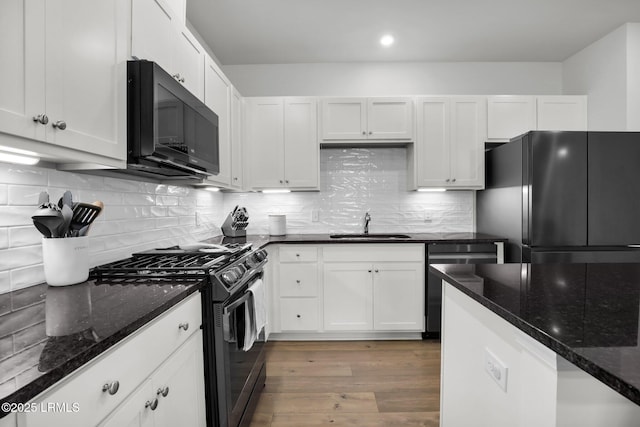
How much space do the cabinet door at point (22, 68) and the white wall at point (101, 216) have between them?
1.42ft

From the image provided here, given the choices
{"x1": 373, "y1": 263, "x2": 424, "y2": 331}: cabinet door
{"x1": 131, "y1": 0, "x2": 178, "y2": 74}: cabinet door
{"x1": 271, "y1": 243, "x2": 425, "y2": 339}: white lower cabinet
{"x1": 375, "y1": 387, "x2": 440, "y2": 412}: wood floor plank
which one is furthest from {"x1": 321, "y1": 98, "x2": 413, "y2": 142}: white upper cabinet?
{"x1": 375, "y1": 387, "x2": 440, "y2": 412}: wood floor plank

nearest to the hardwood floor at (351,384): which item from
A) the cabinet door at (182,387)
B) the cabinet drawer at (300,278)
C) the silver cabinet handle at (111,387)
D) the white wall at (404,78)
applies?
the cabinet drawer at (300,278)

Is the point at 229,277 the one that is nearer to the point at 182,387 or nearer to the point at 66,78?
the point at 182,387

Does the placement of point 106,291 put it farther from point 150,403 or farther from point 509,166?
point 509,166

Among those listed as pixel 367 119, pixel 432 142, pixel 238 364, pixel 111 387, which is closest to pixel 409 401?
pixel 238 364

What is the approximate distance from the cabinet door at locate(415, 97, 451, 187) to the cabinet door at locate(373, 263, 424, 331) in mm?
929

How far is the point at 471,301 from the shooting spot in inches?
45.0

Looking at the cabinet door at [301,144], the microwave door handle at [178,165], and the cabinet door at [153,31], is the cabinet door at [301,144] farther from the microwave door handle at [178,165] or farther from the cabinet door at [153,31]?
the cabinet door at [153,31]

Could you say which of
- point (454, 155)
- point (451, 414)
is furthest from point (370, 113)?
point (451, 414)

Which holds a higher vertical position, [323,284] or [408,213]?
[408,213]

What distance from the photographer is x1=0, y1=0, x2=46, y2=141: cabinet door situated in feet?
2.71

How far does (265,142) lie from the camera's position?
3.26 metres

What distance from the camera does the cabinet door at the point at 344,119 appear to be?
3227 millimetres

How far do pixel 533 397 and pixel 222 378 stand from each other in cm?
115
